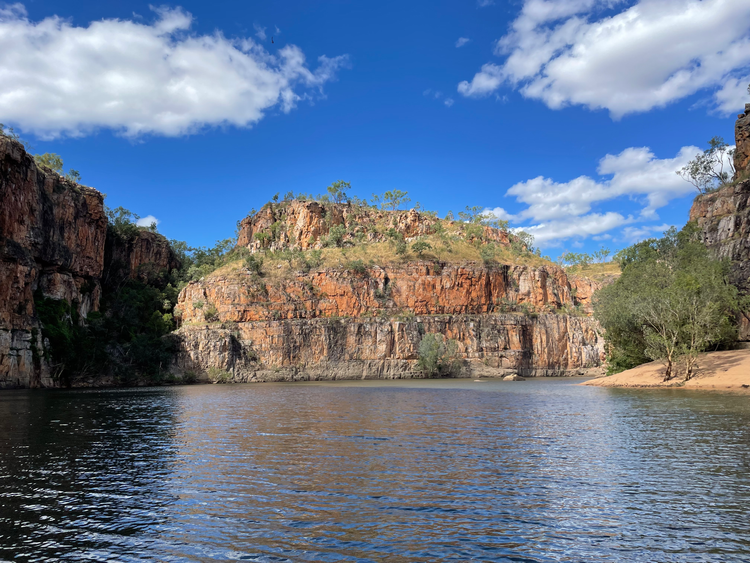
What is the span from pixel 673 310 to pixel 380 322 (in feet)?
227

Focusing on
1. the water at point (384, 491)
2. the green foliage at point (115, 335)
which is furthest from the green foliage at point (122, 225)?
the water at point (384, 491)

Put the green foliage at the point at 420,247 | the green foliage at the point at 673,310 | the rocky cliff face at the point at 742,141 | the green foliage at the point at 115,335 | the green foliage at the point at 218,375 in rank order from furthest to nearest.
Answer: the green foliage at the point at 420,247
the green foliage at the point at 218,375
the green foliage at the point at 115,335
the rocky cliff face at the point at 742,141
the green foliage at the point at 673,310

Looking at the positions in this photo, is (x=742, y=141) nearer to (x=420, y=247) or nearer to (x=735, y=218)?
(x=735, y=218)

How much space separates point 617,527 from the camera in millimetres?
12016

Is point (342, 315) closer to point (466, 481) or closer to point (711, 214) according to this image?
point (711, 214)

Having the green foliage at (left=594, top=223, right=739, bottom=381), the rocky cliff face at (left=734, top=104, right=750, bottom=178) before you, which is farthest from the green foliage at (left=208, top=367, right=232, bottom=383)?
the rocky cliff face at (left=734, top=104, right=750, bottom=178)

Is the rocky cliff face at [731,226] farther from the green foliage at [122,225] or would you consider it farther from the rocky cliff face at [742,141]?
the green foliage at [122,225]

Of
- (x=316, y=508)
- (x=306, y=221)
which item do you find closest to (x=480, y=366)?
(x=306, y=221)

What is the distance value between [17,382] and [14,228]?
23.2 metres

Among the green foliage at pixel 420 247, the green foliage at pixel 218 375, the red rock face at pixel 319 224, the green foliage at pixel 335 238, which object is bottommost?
the green foliage at pixel 218 375

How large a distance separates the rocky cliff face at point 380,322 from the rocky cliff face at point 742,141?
5234 cm

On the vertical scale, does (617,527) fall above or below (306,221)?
below

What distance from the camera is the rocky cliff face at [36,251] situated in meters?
68.4

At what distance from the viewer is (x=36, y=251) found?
8031cm
